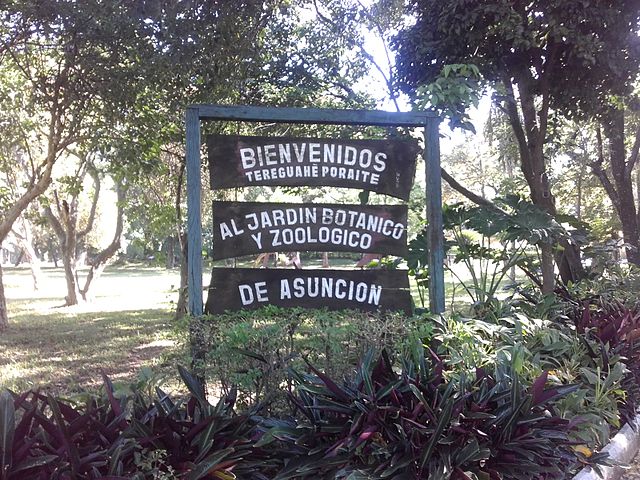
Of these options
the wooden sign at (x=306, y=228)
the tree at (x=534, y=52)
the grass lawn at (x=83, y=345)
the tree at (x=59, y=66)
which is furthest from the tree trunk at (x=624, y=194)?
the tree at (x=59, y=66)

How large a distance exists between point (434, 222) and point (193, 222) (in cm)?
192

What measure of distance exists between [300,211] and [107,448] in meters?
2.32

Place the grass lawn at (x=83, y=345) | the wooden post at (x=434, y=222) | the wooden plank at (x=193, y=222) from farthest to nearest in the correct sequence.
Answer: the grass lawn at (x=83, y=345) < the wooden post at (x=434, y=222) < the wooden plank at (x=193, y=222)

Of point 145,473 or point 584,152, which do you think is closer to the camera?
point 145,473

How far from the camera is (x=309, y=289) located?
450cm

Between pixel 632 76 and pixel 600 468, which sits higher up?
pixel 632 76

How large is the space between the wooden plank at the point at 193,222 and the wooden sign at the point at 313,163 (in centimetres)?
13

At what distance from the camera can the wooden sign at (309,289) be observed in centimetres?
440

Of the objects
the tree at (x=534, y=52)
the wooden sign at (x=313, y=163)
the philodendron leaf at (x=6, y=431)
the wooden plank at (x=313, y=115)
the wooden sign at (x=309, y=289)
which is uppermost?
the tree at (x=534, y=52)

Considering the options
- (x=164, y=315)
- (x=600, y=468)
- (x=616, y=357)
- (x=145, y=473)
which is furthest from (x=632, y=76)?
(x=164, y=315)

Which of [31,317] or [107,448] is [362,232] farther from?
[31,317]

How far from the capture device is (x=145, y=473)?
268cm

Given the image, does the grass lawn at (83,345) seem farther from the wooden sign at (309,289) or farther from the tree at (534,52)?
the tree at (534,52)

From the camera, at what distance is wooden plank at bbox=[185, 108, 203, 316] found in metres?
4.36
